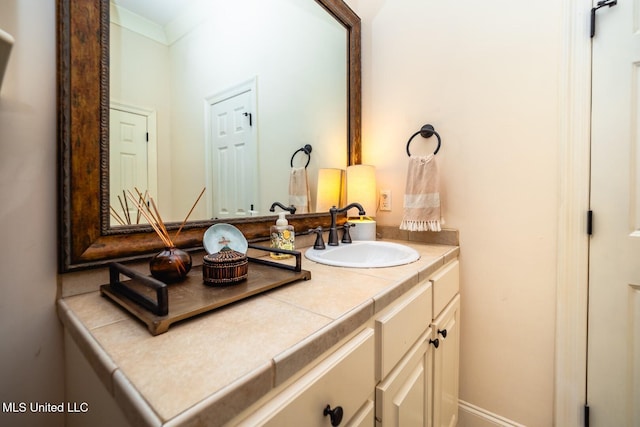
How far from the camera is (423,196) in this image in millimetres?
1259

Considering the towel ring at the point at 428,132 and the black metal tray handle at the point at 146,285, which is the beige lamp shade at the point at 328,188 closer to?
the towel ring at the point at 428,132

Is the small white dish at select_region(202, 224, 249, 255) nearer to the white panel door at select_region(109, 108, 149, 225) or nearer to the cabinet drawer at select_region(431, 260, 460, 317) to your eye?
the white panel door at select_region(109, 108, 149, 225)

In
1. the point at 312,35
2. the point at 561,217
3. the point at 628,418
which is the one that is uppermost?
the point at 312,35

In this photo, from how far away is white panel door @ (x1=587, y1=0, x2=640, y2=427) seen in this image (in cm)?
92

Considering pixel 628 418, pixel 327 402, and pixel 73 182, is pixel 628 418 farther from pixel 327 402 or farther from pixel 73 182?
pixel 73 182

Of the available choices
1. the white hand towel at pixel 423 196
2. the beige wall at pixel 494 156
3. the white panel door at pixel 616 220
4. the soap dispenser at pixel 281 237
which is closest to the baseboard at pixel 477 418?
the beige wall at pixel 494 156

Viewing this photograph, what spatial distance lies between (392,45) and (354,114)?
40 cm

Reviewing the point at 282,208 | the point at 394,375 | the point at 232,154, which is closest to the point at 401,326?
the point at 394,375

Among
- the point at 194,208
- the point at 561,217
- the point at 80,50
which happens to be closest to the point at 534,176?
the point at 561,217

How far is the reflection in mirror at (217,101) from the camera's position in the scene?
Answer: 77cm

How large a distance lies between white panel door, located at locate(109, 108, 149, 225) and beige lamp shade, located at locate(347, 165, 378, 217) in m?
0.94

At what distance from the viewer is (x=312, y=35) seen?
1362mm

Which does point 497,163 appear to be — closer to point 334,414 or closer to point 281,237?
point 281,237

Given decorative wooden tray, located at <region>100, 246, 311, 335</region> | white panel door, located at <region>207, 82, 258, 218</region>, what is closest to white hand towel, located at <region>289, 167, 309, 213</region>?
white panel door, located at <region>207, 82, 258, 218</region>
